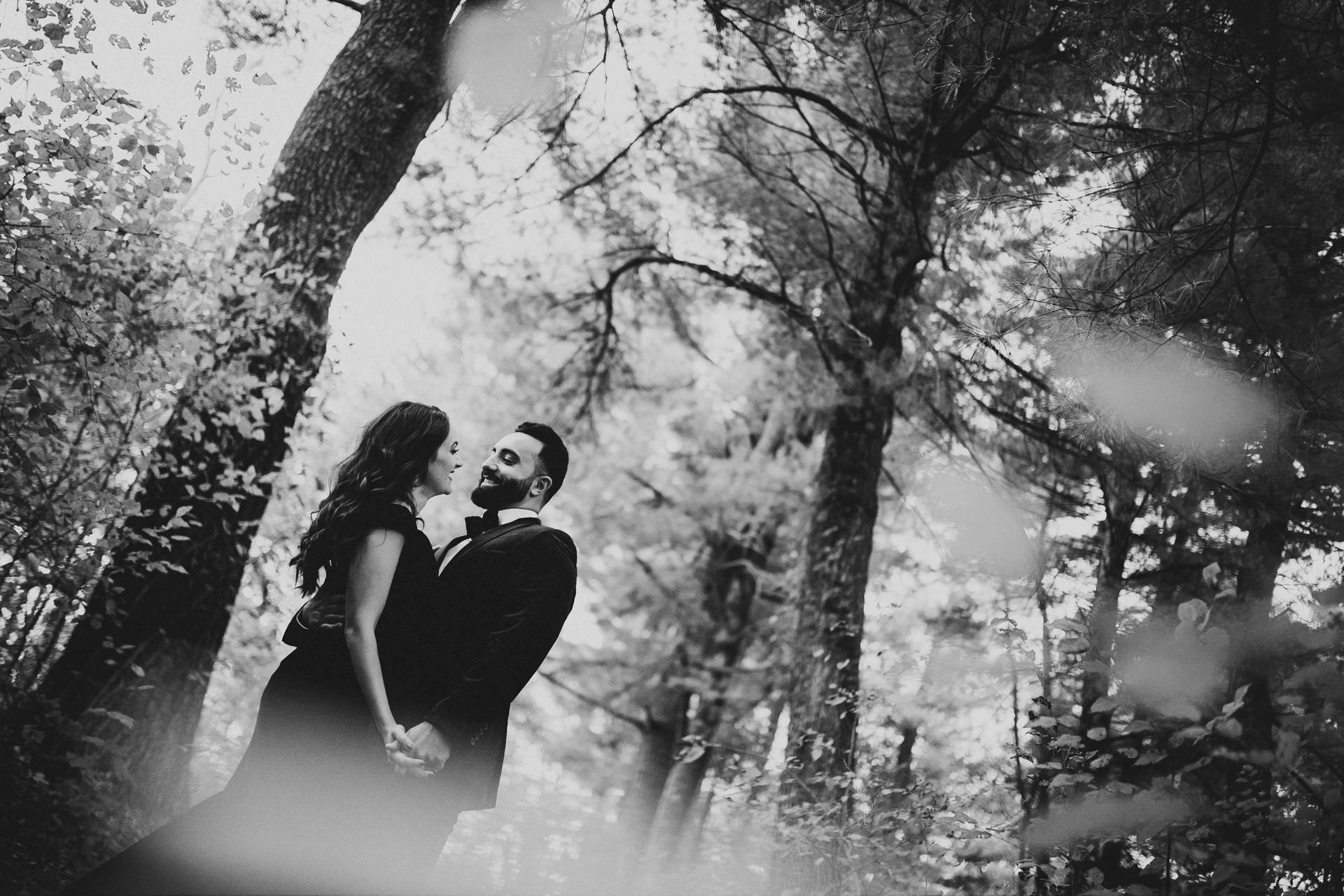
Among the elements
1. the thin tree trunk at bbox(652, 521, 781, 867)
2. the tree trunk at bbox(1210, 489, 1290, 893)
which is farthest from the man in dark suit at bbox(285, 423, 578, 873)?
the thin tree trunk at bbox(652, 521, 781, 867)

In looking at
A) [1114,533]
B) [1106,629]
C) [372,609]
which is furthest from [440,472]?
[1114,533]

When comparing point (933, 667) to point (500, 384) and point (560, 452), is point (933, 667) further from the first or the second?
point (500, 384)

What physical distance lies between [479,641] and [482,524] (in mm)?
375

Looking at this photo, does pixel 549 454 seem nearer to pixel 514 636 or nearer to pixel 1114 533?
pixel 514 636

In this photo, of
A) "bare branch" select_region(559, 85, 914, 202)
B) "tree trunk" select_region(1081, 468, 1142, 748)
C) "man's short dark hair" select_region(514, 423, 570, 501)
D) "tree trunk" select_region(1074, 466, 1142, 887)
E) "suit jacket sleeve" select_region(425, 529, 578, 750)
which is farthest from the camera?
"tree trunk" select_region(1081, 468, 1142, 748)

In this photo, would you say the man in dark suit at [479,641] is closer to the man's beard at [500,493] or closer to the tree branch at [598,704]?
the man's beard at [500,493]

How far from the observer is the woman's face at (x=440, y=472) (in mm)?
2471

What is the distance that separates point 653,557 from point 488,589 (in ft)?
36.4

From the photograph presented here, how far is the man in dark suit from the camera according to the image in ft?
7.13

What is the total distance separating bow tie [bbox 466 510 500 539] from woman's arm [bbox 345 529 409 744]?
0.83 feet

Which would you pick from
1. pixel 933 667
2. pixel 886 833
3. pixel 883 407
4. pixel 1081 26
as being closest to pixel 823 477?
pixel 883 407

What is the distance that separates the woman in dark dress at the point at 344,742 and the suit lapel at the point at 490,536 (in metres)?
0.07

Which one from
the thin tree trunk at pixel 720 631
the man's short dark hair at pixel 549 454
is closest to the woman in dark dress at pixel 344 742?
the man's short dark hair at pixel 549 454

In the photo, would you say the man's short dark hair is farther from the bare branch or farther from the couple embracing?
the bare branch
